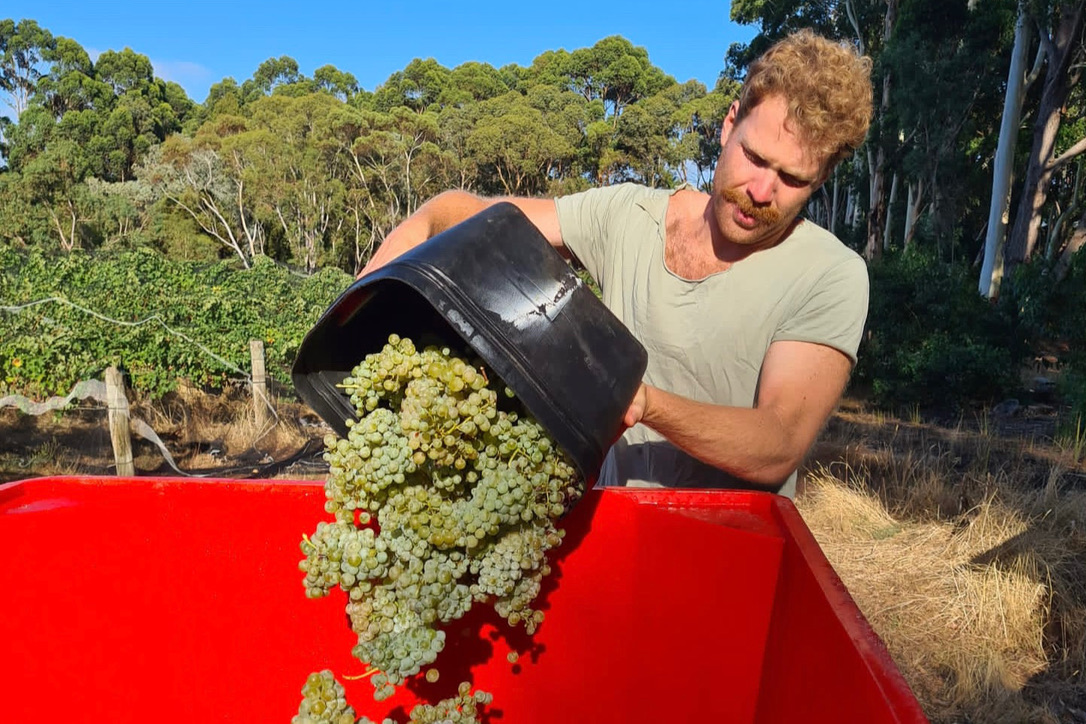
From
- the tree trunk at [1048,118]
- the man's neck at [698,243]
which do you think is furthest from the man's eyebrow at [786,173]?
the tree trunk at [1048,118]

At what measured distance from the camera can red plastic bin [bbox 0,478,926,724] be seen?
1.25m

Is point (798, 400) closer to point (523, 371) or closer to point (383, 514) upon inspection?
point (523, 371)

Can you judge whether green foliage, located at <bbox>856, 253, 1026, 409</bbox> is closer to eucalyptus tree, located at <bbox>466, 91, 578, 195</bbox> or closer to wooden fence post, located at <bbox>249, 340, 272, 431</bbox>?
wooden fence post, located at <bbox>249, 340, 272, 431</bbox>

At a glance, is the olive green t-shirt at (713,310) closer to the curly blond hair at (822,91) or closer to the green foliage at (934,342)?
the curly blond hair at (822,91)

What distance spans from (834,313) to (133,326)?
8.11 m

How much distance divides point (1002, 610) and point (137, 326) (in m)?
8.00

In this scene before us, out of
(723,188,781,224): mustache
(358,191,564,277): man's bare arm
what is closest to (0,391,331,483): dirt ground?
(358,191,564,277): man's bare arm

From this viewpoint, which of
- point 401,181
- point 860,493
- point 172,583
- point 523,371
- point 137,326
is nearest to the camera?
point 523,371

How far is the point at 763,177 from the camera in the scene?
162 cm

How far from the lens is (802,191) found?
163 centimetres

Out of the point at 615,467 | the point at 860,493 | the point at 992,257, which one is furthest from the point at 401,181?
the point at 615,467

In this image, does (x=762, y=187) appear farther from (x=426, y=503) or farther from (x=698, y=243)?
(x=426, y=503)

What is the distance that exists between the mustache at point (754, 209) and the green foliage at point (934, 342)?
342 inches

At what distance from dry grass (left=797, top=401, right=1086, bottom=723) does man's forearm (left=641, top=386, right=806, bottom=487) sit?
2483 millimetres
